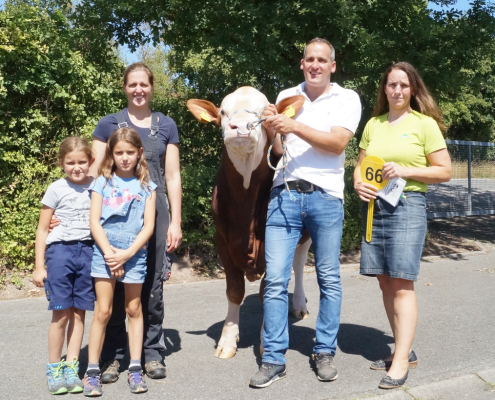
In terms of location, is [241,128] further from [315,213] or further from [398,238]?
[398,238]

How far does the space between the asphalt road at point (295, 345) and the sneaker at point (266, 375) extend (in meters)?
0.05

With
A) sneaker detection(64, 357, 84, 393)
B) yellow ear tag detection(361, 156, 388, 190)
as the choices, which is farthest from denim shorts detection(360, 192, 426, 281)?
sneaker detection(64, 357, 84, 393)

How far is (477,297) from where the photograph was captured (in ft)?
20.4

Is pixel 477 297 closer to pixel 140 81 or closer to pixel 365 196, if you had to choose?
pixel 365 196

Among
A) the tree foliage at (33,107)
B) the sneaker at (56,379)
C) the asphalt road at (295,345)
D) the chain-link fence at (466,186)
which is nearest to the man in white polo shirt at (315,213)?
the asphalt road at (295,345)

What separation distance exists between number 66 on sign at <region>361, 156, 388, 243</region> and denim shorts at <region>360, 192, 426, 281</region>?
3 centimetres

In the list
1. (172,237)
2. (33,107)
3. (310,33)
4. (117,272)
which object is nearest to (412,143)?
(172,237)

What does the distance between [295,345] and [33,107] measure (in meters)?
5.04

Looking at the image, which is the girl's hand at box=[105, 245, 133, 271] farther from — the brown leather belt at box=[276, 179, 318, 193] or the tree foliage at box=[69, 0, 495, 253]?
the tree foliage at box=[69, 0, 495, 253]

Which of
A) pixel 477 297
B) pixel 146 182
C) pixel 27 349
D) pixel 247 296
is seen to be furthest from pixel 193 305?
pixel 477 297

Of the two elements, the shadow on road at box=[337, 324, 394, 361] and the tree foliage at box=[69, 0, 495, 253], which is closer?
the shadow on road at box=[337, 324, 394, 361]

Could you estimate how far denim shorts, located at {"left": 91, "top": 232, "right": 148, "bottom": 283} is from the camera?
139 inches

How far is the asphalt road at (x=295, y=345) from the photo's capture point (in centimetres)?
368

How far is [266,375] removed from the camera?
3.70m
